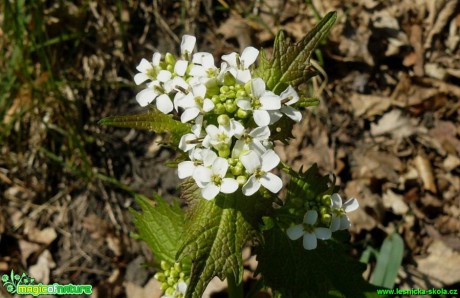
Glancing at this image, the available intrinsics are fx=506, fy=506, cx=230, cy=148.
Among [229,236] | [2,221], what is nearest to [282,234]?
[229,236]

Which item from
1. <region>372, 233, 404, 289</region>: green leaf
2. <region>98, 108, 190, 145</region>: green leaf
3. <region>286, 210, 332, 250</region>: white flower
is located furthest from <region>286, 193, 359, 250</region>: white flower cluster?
<region>372, 233, 404, 289</region>: green leaf

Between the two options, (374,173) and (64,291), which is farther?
(374,173)

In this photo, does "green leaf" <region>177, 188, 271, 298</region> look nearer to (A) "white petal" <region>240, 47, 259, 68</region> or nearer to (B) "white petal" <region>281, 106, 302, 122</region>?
(B) "white petal" <region>281, 106, 302, 122</region>

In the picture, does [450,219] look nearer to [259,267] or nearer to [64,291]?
[259,267]

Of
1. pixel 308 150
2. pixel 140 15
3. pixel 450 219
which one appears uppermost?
pixel 140 15

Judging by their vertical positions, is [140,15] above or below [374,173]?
above

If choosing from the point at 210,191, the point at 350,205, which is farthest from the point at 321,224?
the point at 210,191

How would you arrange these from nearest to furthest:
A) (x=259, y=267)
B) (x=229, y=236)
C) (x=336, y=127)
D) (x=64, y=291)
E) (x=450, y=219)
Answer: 1. (x=229, y=236)
2. (x=259, y=267)
3. (x=64, y=291)
4. (x=450, y=219)
5. (x=336, y=127)
